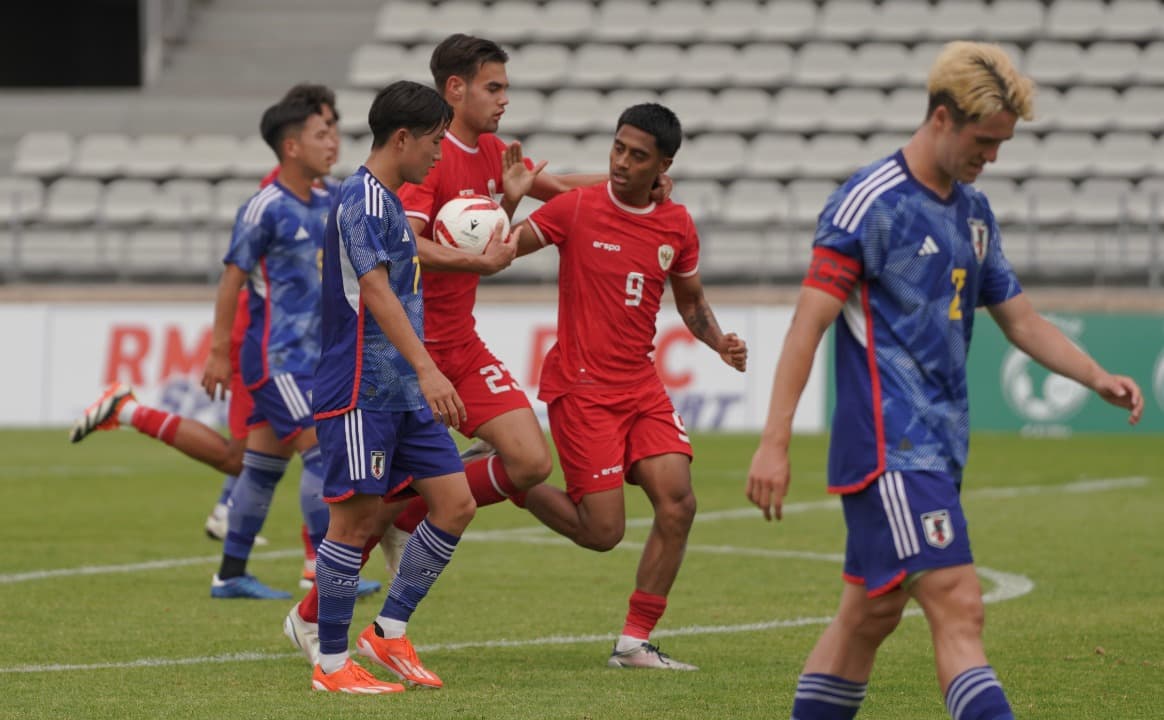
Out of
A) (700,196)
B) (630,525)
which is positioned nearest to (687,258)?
(630,525)

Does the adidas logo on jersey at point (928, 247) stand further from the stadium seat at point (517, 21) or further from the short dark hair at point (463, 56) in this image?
the stadium seat at point (517, 21)

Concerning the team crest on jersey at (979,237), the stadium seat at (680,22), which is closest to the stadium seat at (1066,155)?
the stadium seat at (680,22)

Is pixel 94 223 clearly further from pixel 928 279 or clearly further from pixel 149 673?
pixel 928 279

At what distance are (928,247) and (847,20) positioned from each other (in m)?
23.1

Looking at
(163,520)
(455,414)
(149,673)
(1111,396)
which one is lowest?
(163,520)

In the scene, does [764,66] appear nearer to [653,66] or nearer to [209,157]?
[653,66]

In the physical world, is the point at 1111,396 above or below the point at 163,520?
above

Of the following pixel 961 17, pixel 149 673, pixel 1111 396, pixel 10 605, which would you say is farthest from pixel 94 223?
pixel 1111 396

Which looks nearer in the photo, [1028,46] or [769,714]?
[769,714]

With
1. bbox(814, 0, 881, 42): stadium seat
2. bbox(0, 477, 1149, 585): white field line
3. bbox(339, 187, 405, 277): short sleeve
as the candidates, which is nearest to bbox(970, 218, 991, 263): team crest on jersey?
bbox(339, 187, 405, 277): short sleeve

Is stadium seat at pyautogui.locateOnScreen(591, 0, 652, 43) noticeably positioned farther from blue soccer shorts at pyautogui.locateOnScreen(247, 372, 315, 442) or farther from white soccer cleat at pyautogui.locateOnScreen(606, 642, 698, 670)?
white soccer cleat at pyautogui.locateOnScreen(606, 642, 698, 670)

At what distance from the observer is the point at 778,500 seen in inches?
183

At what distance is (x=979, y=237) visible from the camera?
493 centimetres

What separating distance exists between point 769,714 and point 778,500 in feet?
4.84
